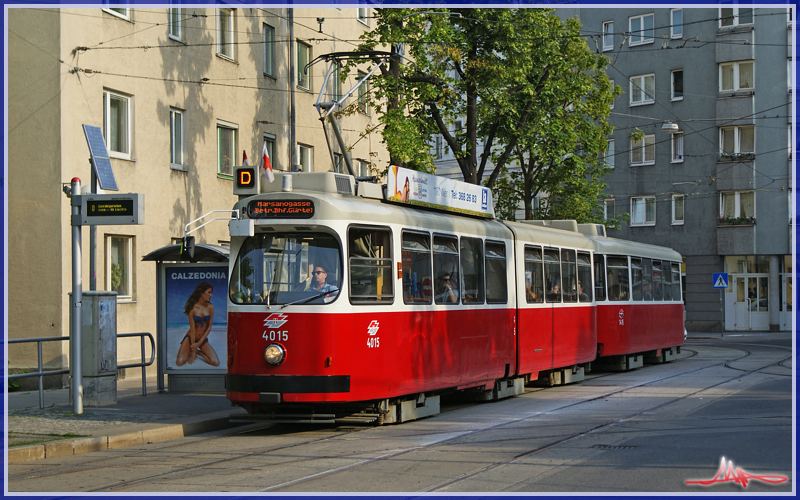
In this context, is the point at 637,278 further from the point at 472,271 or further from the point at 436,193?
the point at 436,193

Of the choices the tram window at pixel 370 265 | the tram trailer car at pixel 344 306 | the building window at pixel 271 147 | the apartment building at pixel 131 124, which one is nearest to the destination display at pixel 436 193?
the tram trailer car at pixel 344 306

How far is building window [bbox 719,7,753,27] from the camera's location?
141 ft

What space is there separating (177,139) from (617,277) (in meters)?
10.8

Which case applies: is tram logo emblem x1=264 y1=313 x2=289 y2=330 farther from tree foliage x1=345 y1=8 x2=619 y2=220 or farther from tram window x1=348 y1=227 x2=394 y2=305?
tree foliage x1=345 y1=8 x2=619 y2=220

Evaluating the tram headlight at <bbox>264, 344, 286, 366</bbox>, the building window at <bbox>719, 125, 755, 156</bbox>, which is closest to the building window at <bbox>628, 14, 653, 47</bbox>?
the building window at <bbox>719, 125, 755, 156</bbox>

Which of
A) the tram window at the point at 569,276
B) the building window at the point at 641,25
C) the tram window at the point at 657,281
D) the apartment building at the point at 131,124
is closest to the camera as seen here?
the tram window at the point at 569,276

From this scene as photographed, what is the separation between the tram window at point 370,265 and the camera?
1148 centimetres

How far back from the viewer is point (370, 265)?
38.5ft

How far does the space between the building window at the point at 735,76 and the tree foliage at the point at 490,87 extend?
14.5 meters

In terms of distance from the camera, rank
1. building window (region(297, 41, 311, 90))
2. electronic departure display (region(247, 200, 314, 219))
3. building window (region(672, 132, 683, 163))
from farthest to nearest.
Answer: building window (region(672, 132, 683, 163)) < building window (region(297, 41, 311, 90)) < electronic departure display (region(247, 200, 314, 219))

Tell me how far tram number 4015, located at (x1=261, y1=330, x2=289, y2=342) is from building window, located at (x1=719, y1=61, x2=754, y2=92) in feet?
123

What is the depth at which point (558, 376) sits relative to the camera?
18359 mm

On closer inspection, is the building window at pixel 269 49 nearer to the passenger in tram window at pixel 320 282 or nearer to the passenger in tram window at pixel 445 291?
the passenger in tram window at pixel 445 291

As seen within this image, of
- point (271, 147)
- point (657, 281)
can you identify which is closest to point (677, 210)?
point (657, 281)
